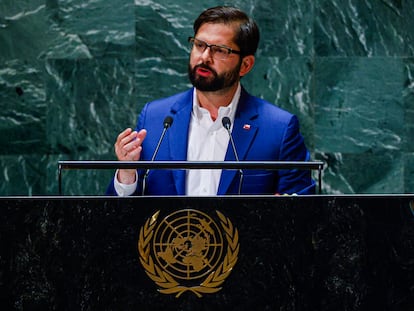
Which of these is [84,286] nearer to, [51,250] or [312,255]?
[51,250]

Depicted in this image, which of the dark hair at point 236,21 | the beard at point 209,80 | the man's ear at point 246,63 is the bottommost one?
the beard at point 209,80

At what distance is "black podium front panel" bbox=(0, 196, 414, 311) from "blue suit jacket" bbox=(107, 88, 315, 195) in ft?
2.78

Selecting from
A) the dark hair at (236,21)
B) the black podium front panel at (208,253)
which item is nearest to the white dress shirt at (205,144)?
the dark hair at (236,21)

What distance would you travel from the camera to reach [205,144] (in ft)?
11.5

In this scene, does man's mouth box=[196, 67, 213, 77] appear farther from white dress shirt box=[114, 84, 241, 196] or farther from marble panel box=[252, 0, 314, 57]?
marble panel box=[252, 0, 314, 57]

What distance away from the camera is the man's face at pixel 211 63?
3.53m

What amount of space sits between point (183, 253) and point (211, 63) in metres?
1.40

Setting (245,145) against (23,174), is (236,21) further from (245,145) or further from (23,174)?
(23,174)

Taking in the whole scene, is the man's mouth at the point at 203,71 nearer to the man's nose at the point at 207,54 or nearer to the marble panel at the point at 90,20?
the man's nose at the point at 207,54

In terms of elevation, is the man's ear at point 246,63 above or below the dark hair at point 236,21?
below

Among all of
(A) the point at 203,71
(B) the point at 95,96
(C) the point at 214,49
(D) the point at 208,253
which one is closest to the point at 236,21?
(C) the point at 214,49

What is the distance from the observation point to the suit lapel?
10.9 feet

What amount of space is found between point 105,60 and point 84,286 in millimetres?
3224

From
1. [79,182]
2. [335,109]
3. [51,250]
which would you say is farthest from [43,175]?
[51,250]
